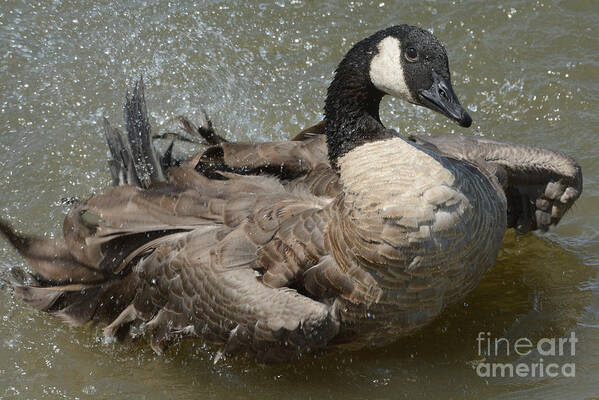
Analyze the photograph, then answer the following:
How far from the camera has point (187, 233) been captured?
4.76 meters

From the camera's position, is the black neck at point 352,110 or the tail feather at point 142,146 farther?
A: the tail feather at point 142,146

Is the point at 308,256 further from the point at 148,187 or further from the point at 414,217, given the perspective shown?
the point at 148,187

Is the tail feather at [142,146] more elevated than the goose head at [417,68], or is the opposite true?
the goose head at [417,68]

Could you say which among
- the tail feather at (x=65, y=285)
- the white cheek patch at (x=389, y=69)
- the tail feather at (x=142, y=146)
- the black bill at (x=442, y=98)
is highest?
the white cheek patch at (x=389, y=69)

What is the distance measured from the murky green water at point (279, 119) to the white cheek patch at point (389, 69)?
1641 mm

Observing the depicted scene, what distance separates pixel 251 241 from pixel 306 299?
49cm

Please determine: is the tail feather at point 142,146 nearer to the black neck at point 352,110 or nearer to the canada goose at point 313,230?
the canada goose at point 313,230

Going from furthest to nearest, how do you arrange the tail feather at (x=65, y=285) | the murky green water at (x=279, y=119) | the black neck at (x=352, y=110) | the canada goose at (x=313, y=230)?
the tail feather at (x=65, y=285) → the murky green water at (x=279, y=119) → the black neck at (x=352, y=110) → the canada goose at (x=313, y=230)

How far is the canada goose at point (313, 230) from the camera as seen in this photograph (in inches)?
166

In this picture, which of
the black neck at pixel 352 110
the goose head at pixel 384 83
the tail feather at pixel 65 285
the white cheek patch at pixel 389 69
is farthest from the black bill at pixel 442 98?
the tail feather at pixel 65 285

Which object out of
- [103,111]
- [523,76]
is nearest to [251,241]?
[103,111]

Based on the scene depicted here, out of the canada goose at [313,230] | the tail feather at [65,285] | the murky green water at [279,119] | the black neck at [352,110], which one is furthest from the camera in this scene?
the tail feather at [65,285]

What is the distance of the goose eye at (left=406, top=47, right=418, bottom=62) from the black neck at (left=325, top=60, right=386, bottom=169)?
0.29 meters

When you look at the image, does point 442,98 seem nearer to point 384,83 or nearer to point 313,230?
point 384,83
